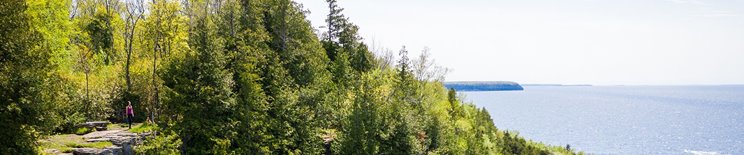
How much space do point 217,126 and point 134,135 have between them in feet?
16.8

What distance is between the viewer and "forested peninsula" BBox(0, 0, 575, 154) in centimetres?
2508

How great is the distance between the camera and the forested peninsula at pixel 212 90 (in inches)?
987

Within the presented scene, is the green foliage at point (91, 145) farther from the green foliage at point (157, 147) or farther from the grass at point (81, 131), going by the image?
the grass at point (81, 131)

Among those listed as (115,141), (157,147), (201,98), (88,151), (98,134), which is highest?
(201,98)

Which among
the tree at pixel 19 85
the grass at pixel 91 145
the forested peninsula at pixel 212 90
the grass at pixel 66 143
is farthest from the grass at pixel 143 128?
the tree at pixel 19 85

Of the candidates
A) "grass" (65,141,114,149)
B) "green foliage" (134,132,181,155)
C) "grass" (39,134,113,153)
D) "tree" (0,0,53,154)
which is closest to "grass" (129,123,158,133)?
"grass" (39,134,113,153)

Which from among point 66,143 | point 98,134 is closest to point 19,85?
point 66,143

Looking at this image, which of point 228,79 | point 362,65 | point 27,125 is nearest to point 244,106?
point 228,79

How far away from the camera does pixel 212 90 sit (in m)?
36.0

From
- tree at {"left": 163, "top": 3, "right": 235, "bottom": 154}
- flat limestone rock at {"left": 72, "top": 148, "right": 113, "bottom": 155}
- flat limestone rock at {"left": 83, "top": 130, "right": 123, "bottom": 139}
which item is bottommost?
flat limestone rock at {"left": 72, "top": 148, "right": 113, "bottom": 155}

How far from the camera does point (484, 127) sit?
97875 millimetres

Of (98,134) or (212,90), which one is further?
(212,90)

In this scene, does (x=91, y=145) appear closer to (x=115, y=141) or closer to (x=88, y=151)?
(x=88, y=151)

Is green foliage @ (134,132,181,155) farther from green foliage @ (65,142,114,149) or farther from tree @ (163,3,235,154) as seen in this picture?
tree @ (163,3,235,154)
